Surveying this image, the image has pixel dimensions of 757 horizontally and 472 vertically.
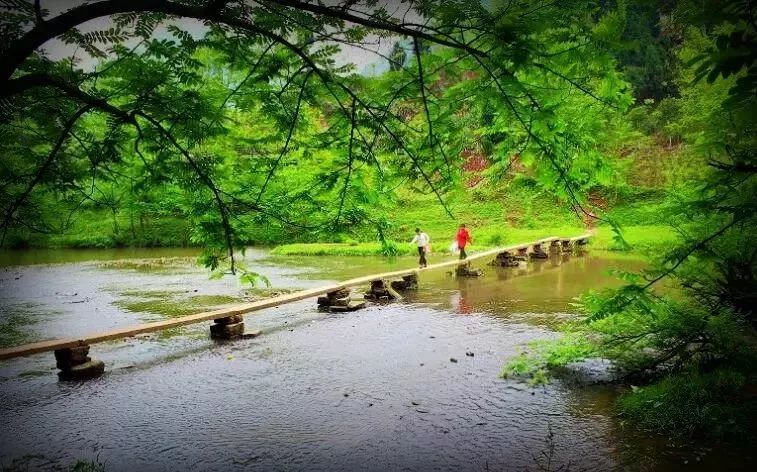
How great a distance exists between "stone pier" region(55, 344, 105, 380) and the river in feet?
0.78

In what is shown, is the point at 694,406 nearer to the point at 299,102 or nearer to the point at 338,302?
the point at 299,102

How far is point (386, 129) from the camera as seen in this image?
3.96 meters

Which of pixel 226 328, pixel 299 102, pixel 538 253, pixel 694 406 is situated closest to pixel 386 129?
pixel 299 102

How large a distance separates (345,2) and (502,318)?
9418 mm

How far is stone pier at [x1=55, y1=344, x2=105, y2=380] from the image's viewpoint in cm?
826

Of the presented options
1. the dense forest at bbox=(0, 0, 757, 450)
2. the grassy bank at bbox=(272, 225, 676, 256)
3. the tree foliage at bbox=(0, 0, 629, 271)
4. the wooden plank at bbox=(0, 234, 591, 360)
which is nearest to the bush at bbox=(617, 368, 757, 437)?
the dense forest at bbox=(0, 0, 757, 450)

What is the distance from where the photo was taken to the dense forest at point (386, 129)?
3.25m

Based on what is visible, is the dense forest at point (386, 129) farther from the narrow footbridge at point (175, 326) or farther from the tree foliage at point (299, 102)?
the narrow footbridge at point (175, 326)

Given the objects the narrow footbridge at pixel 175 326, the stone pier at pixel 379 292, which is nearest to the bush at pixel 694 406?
the narrow footbridge at pixel 175 326

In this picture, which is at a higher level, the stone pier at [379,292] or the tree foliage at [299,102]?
the tree foliage at [299,102]

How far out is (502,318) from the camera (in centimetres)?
1156

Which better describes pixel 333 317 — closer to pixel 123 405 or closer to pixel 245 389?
pixel 245 389

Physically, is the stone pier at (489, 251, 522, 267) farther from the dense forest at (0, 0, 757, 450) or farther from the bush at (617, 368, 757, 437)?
the bush at (617, 368, 757, 437)

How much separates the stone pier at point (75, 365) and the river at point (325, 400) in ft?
0.78
